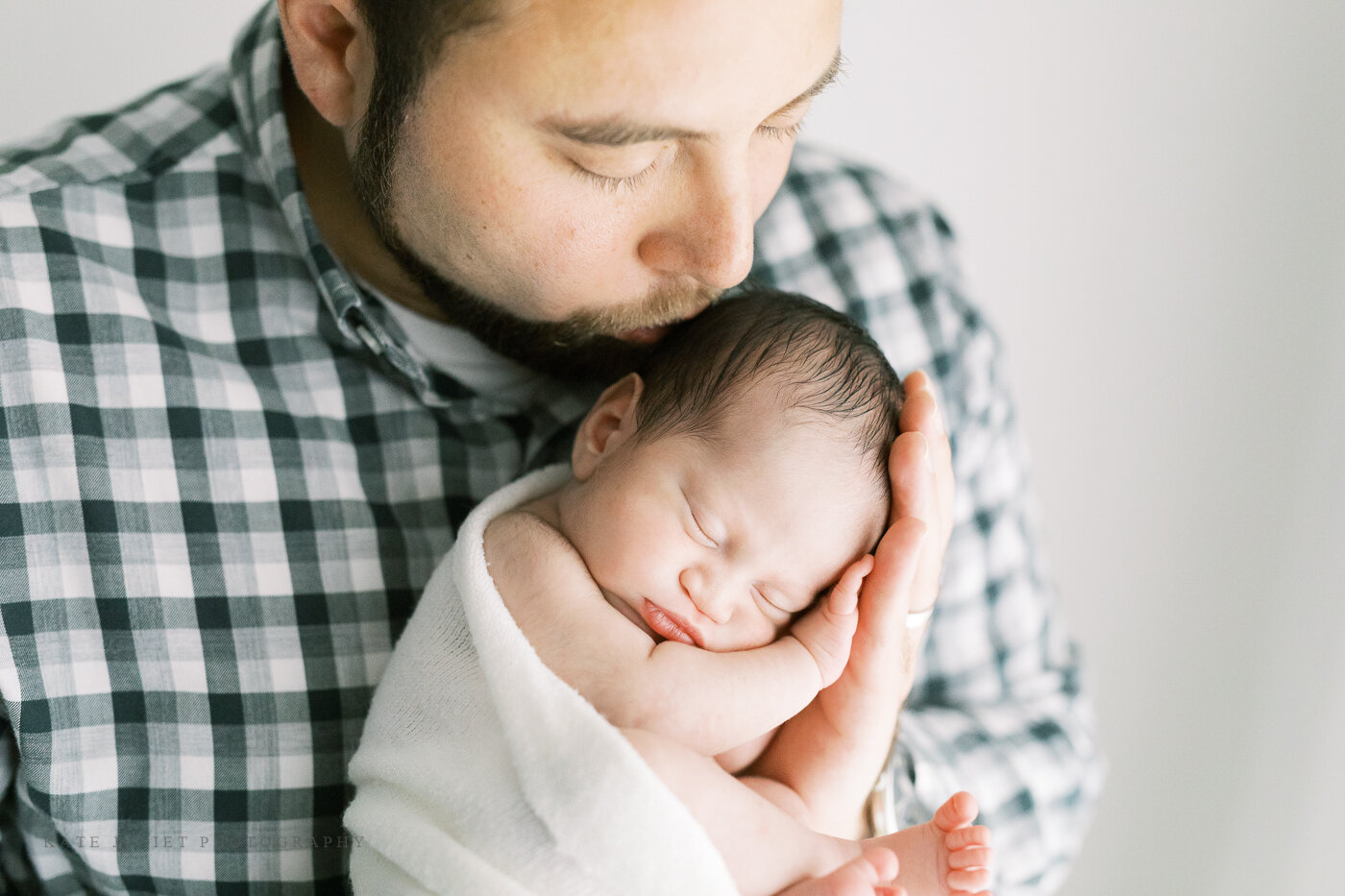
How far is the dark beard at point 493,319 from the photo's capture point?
1103 mm

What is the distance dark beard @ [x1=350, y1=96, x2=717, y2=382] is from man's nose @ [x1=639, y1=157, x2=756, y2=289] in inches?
2.8

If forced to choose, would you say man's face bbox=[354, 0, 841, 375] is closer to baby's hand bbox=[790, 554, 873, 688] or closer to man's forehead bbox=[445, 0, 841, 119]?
man's forehead bbox=[445, 0, 841, 119]

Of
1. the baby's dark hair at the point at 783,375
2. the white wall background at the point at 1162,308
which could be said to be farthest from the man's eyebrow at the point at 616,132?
the white wall background at the point at 1162,308

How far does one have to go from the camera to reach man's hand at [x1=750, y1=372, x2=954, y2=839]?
1019mm

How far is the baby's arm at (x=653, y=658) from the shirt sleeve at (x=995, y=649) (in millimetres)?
436

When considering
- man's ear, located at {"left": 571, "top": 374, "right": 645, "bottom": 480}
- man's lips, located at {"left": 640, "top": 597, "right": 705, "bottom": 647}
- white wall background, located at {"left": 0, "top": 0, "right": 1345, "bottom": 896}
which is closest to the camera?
man's lips, located at {"left": 640, "top": 597, "right": 705, "bottom": 647}

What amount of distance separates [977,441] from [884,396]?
1.48 feet

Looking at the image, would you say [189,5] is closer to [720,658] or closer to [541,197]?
[541,197]

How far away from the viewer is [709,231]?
1008 millimetres

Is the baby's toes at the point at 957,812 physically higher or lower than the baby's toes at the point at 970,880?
higher

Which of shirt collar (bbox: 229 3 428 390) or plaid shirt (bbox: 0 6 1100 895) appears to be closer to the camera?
plaid shirt (bbox: 0 6 1100 895)

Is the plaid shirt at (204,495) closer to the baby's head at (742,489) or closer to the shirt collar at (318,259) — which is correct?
the shirt collar at (318,259)

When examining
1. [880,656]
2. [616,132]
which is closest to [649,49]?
[616,132]

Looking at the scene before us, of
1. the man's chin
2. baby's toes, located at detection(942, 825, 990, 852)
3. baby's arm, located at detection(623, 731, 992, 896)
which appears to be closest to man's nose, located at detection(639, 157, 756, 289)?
the man's chin
